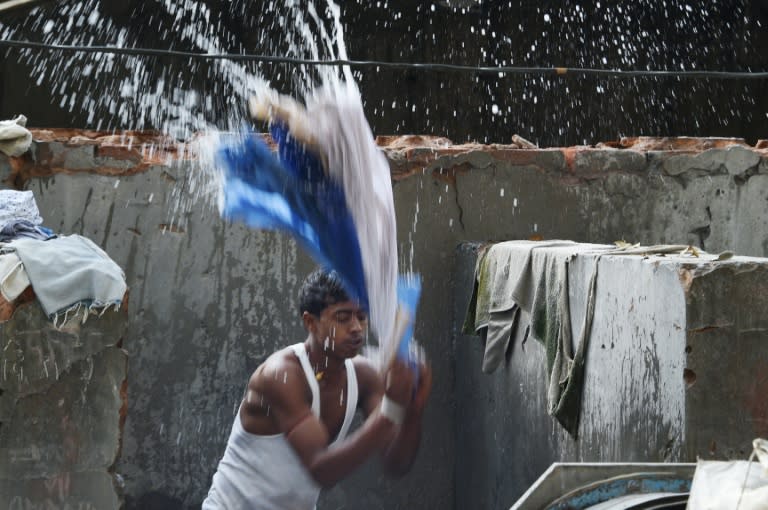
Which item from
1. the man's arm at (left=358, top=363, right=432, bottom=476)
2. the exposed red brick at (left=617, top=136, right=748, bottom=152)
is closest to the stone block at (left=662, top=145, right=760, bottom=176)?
the exposed red brick at (left=617, top=136, right=748, bottom=152)

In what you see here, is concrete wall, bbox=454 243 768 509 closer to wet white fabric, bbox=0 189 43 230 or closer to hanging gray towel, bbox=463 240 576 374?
hanging gray towel, bbox=463 240 576 374

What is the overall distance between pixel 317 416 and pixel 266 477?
30cm

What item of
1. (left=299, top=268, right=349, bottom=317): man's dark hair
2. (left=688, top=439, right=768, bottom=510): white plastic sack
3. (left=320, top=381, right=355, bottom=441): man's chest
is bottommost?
(left=320, top=381, right=355, bottom=441): man's chest

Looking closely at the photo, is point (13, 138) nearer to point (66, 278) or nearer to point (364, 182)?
point (66, 278)

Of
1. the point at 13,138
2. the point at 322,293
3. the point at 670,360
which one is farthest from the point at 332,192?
the point at 13,138

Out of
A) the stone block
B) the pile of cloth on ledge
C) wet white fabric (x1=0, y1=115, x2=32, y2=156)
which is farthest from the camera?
the stone block

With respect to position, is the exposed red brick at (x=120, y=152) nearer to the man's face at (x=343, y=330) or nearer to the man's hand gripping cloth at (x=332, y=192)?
the man's hand gripping cloth at (x=332, y=192)

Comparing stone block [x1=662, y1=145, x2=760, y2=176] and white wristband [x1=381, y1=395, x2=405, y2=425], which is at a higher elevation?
stone block [x1=662, y1=145, x2=760, y2=176]

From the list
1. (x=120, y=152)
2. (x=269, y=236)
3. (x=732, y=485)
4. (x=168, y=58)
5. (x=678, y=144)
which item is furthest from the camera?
(x=168, y=58)

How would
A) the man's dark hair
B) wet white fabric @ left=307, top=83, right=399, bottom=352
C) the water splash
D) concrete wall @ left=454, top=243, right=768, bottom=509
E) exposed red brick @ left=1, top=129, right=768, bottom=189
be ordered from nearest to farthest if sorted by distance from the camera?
concrete wall @ left=454, top=243, right=768, bottom=509 < wet white fabric @ left=307, top=83, right=399, bottom=352 < the man's dark hair < exposed red brick @ left=1, top=129, right=768, bottom=189 < the water splash

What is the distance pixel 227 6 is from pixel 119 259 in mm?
6195

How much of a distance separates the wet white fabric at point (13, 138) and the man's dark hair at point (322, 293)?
2344 mm

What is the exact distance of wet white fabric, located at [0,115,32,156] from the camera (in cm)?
548

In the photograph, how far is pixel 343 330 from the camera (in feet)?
12.9
